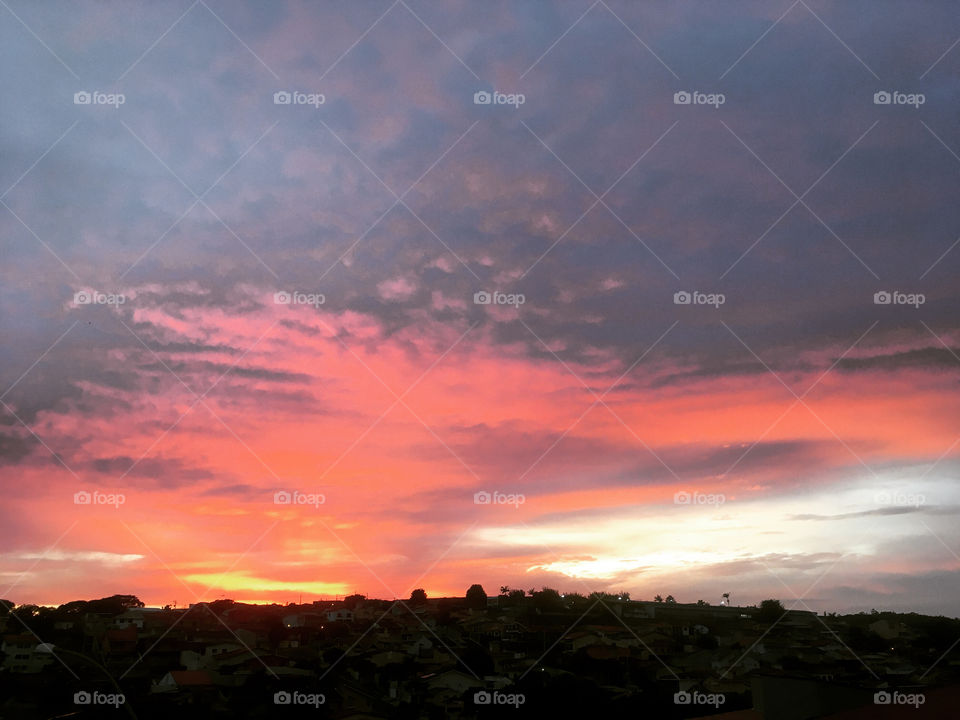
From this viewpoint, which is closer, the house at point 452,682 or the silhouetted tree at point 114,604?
the house at point 452,682

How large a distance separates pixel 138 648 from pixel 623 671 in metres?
18.4

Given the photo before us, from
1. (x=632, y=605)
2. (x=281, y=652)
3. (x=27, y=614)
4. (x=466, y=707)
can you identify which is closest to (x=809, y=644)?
(x=632, y=605)

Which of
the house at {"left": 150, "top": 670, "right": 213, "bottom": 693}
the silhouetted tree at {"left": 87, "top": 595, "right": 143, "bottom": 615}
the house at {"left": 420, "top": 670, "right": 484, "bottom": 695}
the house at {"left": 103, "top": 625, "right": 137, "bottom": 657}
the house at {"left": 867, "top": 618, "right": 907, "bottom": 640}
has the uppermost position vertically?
the silhouetted tree at {"left": 87, "top": 595, "right": 143, "bottom": 615}

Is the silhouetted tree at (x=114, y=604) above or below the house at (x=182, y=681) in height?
above

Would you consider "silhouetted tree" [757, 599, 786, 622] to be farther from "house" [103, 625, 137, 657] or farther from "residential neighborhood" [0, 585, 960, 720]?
"house" [103, 625, 137, 657]

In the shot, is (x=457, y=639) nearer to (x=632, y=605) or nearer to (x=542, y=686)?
(x=542, y=686)

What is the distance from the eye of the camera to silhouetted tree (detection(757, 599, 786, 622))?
44.7 m

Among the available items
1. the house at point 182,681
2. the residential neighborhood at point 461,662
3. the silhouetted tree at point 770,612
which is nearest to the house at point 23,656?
the residential neighborhood at point 461,662

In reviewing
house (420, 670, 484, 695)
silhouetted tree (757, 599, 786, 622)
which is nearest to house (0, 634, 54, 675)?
house (420, 670, 484, 695)

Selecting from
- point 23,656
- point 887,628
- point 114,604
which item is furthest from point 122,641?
point 887,628

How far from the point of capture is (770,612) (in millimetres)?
45844

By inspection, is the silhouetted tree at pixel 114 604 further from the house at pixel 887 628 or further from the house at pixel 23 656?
the house at pixel 887 628

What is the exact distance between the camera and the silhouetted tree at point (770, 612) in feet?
147

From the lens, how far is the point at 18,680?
25344 mm
